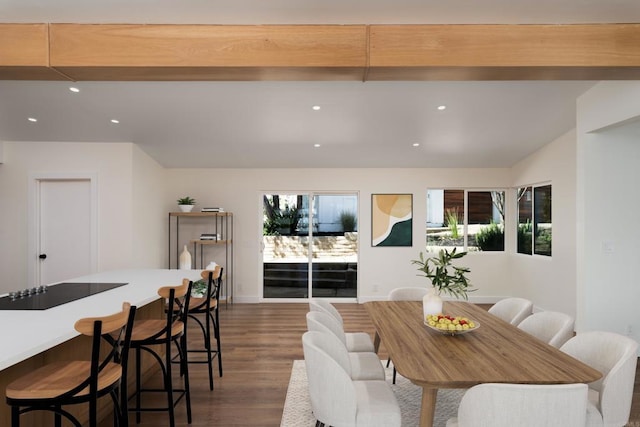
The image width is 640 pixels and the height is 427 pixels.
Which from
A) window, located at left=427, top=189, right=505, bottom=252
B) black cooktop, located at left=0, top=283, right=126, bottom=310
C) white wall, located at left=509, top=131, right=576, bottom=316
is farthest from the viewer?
window, located at left=427, top=189, right=505, bottom=252

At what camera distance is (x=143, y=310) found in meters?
3.18

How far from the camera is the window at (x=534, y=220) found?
526cm

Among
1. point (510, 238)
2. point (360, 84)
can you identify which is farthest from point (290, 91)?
point (510, 238)

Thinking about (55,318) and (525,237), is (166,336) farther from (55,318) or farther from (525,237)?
(525,237)

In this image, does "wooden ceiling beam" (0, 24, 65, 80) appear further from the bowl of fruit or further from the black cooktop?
the bowl of fruit

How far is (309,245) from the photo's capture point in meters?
6.35

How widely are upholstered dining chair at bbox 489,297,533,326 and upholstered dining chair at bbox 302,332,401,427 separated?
1.57 m

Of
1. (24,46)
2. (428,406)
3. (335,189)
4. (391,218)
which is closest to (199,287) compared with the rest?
(24,46)

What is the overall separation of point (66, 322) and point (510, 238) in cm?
622

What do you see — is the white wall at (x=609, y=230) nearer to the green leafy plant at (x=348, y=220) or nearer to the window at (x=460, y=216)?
the window at (x=460, y=216)

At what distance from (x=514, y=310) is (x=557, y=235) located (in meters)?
2.47

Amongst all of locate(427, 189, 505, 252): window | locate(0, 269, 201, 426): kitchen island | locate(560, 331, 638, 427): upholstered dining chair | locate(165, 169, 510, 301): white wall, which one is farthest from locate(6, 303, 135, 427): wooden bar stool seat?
locate(427, 189, 505, 252): window

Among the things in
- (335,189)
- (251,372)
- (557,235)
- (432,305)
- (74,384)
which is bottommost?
(251,372)

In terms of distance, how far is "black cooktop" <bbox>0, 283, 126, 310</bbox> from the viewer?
222 cm
